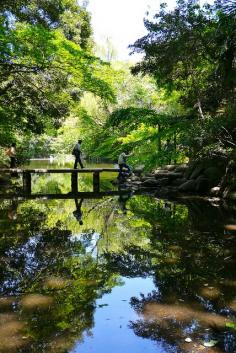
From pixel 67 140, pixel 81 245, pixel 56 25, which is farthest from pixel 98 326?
pixel 67 140

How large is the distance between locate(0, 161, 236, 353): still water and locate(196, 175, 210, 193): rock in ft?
16.4

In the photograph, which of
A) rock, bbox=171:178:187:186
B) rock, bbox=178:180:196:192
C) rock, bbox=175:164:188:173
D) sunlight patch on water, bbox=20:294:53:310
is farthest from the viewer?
rock, bbox=175:164:188:173

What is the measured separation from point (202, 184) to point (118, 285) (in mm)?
10211

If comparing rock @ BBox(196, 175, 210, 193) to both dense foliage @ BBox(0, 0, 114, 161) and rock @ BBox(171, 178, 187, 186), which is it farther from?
dense foliage @ BBox(0, 0, 114, 161)

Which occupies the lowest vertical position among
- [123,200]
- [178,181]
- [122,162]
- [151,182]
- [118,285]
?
[123,200]

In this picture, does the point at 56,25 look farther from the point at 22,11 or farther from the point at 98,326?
the point at 98,326

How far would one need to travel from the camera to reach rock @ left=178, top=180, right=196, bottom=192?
1514 cm

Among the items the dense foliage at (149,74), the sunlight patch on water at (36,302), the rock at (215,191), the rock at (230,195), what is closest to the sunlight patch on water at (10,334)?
the sunlight patch on water at (36,302)

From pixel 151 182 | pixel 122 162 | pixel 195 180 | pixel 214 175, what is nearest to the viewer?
pixel 214 175

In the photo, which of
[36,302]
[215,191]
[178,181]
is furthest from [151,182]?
[36,302]

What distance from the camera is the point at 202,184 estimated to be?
14797mm

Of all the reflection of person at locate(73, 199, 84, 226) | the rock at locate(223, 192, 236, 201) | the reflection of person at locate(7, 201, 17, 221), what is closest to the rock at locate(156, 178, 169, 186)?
the rock at locate(223, 192, 236, 201)

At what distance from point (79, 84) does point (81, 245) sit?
11295mm

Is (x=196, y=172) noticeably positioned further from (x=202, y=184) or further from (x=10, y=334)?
(x=10, y=334)
